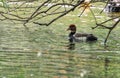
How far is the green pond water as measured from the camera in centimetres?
1205

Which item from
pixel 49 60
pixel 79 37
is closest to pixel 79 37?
pixel 79 37

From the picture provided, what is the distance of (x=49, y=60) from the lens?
48.3ft

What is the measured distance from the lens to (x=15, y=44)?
61.6ft

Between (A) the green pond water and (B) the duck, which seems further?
(B) the duck

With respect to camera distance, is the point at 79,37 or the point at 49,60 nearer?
the point at 49,60

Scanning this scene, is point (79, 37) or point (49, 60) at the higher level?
point (49, 60)

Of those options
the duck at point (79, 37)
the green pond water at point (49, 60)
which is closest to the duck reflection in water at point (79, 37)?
the duck at point (79, 37)

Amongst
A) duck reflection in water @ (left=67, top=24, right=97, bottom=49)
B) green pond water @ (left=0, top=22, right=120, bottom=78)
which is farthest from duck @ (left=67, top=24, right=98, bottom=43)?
green pond water @ (left=0, top=22, right=120, bottom=78)

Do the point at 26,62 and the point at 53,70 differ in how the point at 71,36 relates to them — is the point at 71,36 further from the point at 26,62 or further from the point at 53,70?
the point at 53,70

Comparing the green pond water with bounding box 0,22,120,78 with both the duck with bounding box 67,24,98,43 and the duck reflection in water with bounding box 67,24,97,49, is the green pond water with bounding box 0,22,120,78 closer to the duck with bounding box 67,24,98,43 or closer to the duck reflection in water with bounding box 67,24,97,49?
the duck reflection in water with bounding box 67,24,97,49

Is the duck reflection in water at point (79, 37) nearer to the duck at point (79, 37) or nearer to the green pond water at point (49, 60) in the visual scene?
the duck at point (79, 37)

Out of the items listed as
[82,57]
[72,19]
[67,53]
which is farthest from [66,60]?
[72,19]

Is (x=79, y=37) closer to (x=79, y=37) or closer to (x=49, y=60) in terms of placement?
(x=79, y=37)

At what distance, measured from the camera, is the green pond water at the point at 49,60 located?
12047 millimetres
